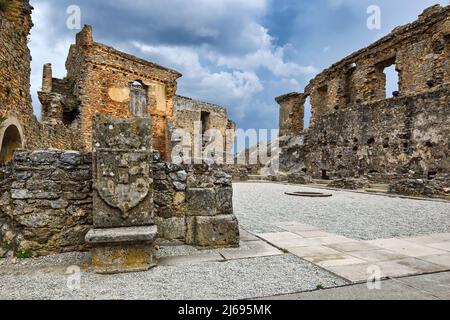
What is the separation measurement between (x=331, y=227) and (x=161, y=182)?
10.7 feet

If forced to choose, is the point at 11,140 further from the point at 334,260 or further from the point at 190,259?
the point at 334,260

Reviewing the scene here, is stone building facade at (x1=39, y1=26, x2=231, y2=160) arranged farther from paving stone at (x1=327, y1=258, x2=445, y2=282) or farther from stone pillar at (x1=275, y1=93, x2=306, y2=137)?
paving stone at (x1=327, y1=258, x2=445, y2=282)

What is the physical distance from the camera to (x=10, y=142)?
7.76m

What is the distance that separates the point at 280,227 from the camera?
5348 millimetres

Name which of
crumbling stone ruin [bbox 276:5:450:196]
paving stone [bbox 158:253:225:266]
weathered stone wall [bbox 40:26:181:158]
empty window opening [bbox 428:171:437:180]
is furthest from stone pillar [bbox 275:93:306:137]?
paving stone [bbox 158:253:225:266]

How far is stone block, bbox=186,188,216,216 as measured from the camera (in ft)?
13.3

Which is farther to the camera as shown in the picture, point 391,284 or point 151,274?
point 151,274

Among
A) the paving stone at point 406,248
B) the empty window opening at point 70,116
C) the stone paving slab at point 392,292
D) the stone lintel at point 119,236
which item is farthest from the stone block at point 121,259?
the empty window opening at point 70,116

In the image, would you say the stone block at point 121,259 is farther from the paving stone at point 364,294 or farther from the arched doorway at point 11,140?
the arched doorway at point 11,140

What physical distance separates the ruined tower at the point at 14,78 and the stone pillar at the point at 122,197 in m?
5.23

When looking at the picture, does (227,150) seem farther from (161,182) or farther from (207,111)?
(161,182)

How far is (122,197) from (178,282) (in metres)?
1.14

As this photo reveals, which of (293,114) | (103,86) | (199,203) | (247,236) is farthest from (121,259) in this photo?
(293,114)
